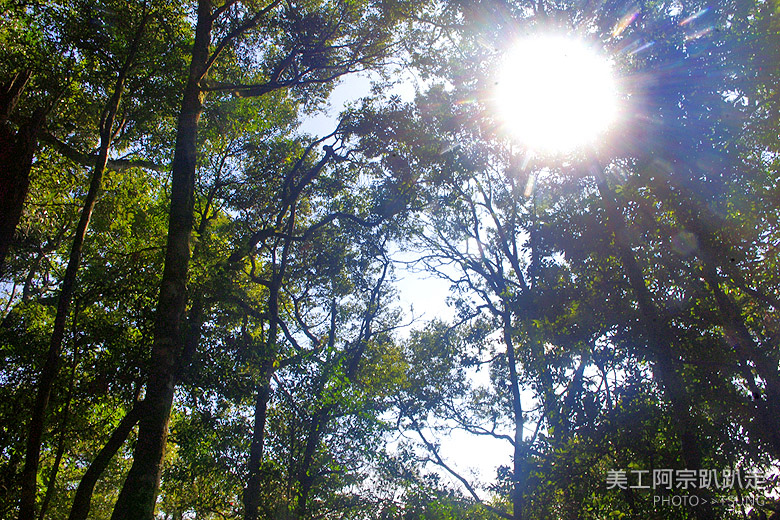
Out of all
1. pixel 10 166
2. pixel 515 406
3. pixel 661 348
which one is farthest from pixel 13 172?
pixel 515 406

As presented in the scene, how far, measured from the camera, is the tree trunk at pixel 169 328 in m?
5.03

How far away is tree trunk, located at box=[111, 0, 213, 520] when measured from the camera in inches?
198

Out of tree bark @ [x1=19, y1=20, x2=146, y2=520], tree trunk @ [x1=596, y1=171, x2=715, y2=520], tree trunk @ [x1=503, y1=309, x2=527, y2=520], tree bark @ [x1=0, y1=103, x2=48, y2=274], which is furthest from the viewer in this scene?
tree trunk @ [x1=503, y1=309, x2=527, y2=520]

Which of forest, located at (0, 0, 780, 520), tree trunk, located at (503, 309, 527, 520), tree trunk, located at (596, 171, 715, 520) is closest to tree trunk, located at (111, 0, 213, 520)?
forest, located at (0, 0, 780, 520)

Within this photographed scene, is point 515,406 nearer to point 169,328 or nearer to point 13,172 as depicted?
point 169,328

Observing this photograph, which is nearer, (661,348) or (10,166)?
(10,166)

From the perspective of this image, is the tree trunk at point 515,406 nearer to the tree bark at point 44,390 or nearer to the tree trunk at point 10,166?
the tree bark at point 44,390

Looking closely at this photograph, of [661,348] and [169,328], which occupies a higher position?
[661,348]

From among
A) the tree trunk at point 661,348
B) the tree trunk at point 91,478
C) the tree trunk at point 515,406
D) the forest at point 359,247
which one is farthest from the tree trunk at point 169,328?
the tree trunk at point 515,406

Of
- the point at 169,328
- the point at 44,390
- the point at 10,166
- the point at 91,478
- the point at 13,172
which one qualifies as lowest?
the point at 91,478

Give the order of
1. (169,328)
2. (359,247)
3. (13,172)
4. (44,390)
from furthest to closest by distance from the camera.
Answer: (359,247) → (44,390) → (13,172) → (169,328)

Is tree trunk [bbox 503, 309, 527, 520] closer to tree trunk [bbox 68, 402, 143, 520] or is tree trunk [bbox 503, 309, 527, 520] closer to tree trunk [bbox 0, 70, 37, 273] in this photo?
tree trunk [bbox 68, 402, 143, 520]

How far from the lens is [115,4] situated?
9570 millimetres

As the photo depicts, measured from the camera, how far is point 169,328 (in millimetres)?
5965
